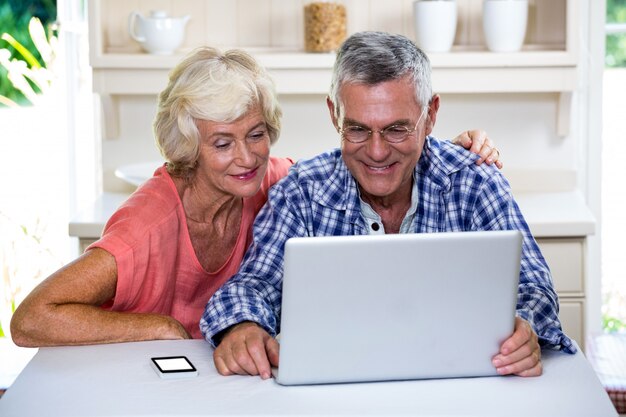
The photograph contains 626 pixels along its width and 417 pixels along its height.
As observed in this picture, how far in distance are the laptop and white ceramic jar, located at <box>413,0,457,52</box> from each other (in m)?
1.59

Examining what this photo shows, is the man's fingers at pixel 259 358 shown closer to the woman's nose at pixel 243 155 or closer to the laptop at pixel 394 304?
the laptop at pixel 394 304

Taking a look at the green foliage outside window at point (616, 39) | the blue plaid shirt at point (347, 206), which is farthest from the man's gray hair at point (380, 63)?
the green foliage outside window at point (616, 39)

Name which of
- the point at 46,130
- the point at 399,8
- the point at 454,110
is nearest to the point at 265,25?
the point at 399,8

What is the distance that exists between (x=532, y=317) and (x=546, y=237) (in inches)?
41.3

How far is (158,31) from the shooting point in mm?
2953

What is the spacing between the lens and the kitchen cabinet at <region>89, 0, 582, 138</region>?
2.93 meters

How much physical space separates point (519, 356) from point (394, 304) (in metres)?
0.23

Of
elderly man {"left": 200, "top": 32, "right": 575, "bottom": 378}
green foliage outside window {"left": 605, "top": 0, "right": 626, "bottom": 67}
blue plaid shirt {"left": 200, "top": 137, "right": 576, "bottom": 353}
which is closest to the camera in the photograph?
elderly man {"left": 200, "top": 32, "right": 575, "bottom": 378}

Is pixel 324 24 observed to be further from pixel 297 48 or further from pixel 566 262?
pixel 566 262

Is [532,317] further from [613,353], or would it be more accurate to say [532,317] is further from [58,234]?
[58,234]

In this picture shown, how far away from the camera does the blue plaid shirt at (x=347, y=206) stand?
1934 mm

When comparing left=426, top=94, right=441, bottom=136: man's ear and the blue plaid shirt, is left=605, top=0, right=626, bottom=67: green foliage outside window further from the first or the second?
left=426, top=94, right=441, bottom=136: man's ear

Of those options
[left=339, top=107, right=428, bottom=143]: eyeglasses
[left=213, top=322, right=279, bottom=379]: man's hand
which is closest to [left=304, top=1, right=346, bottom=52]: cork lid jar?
[left=339, top=107, right=428, bottom=143]: eyeglasses

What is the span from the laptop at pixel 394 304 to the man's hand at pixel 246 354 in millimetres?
64
